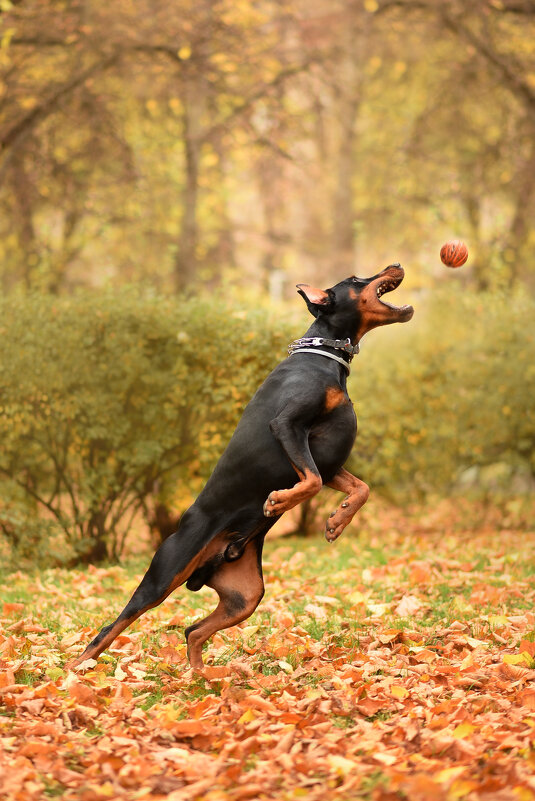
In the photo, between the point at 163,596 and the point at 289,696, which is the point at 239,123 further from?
the point at 289,696

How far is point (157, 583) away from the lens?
4.48 metres

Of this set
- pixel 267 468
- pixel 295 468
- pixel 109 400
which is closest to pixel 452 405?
pixel 109 400

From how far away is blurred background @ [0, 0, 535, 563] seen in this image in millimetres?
9492

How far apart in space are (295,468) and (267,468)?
293 millimetres

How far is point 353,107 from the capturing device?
19.3m

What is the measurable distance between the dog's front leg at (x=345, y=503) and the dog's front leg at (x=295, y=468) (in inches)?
11.3

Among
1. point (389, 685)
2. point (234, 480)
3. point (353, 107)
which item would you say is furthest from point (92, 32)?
point (389, 685)

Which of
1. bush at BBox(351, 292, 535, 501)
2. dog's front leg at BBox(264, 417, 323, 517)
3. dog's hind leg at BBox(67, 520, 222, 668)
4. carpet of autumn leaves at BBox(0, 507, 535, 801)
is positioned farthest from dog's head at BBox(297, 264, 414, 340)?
bush at BBox(351, 292, 535, 501)

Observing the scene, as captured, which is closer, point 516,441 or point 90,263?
point 516,441

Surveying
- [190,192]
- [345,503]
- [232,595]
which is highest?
[190,192]

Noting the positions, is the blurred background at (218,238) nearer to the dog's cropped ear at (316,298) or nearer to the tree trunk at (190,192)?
the tree trunk at (190,192)

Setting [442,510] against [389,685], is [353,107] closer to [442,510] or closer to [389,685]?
[442,510]

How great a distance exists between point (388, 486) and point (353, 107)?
1044cm

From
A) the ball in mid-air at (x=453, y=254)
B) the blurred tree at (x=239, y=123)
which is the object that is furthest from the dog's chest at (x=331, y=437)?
the blurred tree at (x=239, y=123)
